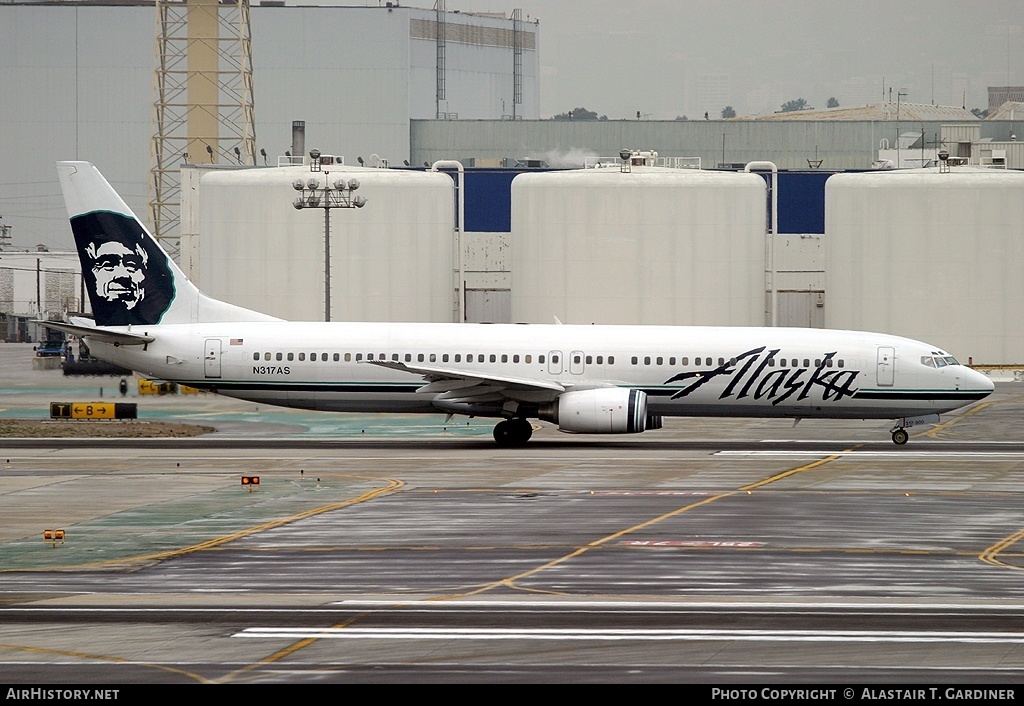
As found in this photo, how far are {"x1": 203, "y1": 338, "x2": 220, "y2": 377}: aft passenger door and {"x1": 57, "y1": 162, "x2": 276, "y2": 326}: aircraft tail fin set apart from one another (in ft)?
5.91

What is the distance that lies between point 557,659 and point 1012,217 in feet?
205

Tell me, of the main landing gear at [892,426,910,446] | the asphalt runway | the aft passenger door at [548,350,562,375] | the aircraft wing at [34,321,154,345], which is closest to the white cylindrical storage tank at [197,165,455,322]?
the aircraft wing at [34,321,154,345]

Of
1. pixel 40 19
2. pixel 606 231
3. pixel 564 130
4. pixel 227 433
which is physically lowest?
pixel 227 433

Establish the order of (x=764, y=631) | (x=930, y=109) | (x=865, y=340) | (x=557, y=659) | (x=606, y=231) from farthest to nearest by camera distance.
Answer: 1. (x=930, y=109)
2. (x=606, y=231)
3. (x=865, y=340)
4. (x=764, y=631)
5. (x=557, y=659)

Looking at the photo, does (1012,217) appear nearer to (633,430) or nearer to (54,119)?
(633,430)

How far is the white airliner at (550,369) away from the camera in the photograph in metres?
45.1

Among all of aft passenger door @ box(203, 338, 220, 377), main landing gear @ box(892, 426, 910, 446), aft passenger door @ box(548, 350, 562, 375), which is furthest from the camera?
main landing gear @ box(892, 426, 910, 446)

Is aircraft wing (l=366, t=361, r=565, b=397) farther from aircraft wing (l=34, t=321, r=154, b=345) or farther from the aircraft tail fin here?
aircraft wing (l=34, t=321, r=154, b=345)

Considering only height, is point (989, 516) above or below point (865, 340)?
below

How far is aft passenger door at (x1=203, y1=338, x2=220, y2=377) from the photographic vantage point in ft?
151

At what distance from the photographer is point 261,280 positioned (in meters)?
73.4

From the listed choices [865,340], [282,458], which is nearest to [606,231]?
[865,340]

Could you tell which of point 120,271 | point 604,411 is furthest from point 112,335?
point 604,411

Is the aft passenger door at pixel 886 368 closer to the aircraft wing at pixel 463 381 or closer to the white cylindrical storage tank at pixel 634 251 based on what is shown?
the aircraft wing at pixel 463 381
